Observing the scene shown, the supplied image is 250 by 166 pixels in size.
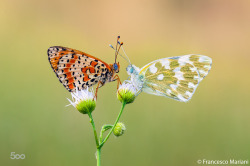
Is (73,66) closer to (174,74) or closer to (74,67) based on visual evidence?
(74,67)

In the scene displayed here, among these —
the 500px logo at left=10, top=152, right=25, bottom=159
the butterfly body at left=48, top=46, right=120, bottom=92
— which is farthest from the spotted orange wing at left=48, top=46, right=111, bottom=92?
the 500px logo at left=10, top=152, right=25, bottom=159

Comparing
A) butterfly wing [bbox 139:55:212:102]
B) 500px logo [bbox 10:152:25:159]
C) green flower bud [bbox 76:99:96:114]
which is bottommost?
500px logo [bbox 10:152:25:159]

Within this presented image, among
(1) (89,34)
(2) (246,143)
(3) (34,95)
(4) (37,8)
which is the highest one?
(4) (37,8)

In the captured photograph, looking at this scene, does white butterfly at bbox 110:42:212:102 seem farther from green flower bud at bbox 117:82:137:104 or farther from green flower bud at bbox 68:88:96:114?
green flower bud at bbox 68:88:96:114

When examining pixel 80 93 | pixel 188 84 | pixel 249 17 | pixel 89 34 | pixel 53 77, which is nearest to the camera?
pixel 80 93

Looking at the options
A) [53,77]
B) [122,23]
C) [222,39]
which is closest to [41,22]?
[122,23]

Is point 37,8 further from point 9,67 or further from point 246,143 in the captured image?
point 246,143

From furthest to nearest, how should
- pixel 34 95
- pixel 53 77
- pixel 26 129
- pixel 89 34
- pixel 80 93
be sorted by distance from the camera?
pixel 89 34
pixel 53 77
pixel 34 95
pixel 26 129
pixel 80 93

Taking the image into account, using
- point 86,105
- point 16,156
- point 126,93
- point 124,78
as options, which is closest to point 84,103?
point 86,105
